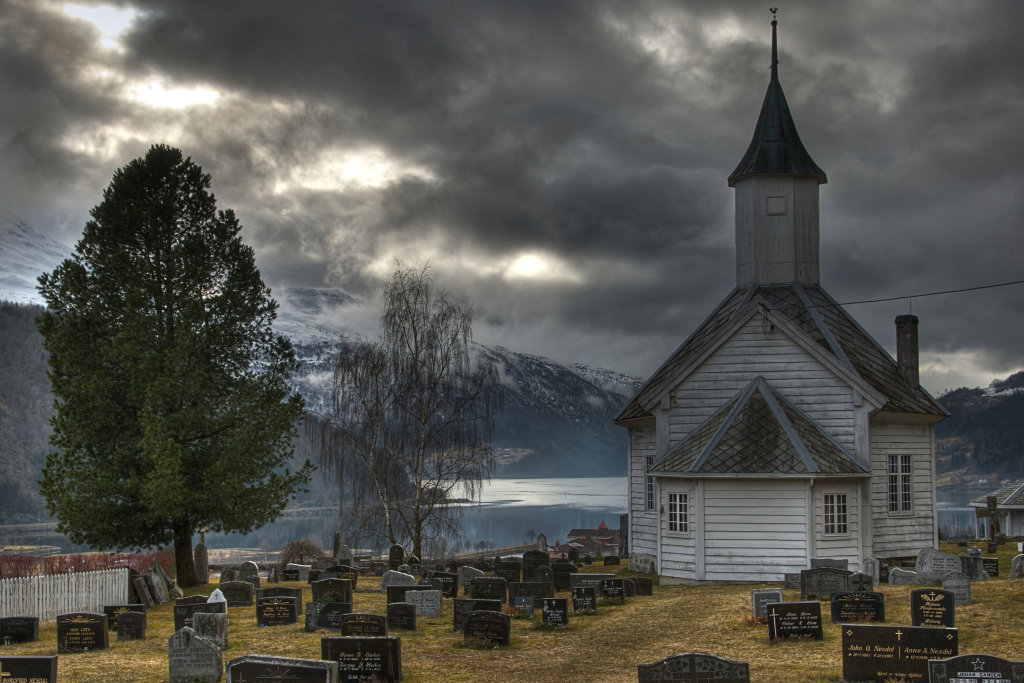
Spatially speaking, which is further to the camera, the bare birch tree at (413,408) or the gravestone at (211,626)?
the bare birch tree at (413,408)

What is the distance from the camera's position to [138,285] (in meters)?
29.9

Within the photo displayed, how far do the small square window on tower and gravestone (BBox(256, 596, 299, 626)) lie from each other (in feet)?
68.3

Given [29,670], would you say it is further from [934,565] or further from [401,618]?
[934,565]

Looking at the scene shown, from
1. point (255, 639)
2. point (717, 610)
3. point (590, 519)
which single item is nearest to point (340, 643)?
point (255, 639)

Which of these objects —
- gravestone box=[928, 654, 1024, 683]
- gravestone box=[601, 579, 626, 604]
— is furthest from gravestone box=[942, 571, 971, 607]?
gravestone box=[928, 654, 1024, 683]

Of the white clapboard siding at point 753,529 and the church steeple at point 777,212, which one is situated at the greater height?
the church steeple at point 777,212

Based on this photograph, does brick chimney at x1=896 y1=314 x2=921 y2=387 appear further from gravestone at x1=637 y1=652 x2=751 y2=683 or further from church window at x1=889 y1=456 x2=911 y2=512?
gravestone at x1=637 y1=652 x2=751 y2=683

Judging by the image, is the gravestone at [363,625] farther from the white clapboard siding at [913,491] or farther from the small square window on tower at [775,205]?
the small square window on tower at [775,205]

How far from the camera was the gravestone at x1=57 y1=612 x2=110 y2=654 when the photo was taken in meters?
19.0

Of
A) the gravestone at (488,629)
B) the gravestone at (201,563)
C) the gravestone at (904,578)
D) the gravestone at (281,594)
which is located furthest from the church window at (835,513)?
the gravestone at (201,563)

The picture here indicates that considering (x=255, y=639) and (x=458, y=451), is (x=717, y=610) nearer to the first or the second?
(x=255, y=639)

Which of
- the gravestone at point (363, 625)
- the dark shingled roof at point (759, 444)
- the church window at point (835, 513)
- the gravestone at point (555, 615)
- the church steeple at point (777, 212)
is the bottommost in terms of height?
the gravestone at point (555, 615)

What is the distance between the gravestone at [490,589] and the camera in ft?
82.4

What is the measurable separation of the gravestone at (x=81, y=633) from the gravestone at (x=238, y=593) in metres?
6.10
